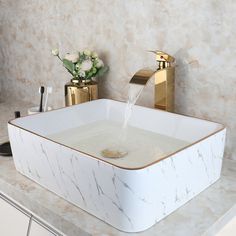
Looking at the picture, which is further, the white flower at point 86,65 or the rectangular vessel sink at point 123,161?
the white flower at point 86,65

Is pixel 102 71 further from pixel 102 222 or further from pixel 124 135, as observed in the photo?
pixel 102 222

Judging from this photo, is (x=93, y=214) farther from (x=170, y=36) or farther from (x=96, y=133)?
(x=170, y=36)

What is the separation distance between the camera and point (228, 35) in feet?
2.95

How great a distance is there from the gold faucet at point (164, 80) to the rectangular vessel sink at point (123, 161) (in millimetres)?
34

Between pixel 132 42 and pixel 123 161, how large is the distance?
0.45m

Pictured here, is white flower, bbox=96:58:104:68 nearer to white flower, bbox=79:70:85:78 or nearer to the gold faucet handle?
white flower, bbox=79:70:85:78

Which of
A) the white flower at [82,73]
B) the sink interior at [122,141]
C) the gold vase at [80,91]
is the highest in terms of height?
the white flower at [82,73]

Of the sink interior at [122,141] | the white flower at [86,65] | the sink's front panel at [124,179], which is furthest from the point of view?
the white flower at [86,65]

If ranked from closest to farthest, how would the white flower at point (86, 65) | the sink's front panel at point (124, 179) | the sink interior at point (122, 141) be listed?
the sink's front panel at point (124, 179), the sink interior at point (122, 141), the white flower at point (86, 65)

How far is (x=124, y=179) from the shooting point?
64 centimetres

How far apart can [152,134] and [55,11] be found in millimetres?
675

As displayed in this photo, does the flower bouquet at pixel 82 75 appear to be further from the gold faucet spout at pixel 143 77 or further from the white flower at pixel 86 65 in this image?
the gold faucet spout at pixel 143 77

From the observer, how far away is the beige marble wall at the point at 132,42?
0.94 m

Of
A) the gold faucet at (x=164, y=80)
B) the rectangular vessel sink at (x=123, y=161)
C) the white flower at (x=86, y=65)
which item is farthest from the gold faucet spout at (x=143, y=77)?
the white flower at (x=86, y=65)
